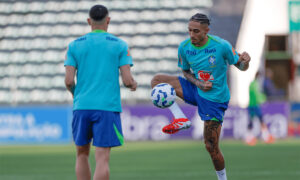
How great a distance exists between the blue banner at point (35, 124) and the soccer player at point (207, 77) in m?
13.8

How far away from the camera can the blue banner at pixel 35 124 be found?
21.2 meters

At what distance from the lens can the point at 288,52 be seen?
29344mm

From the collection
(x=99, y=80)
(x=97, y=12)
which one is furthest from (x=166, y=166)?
(x=97, y=12)

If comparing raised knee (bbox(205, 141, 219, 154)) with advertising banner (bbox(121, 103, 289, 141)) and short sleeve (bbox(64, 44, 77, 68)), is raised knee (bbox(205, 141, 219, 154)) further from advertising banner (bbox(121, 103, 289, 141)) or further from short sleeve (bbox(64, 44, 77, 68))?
advertising banner (bbox(121, 103, 289, 141))

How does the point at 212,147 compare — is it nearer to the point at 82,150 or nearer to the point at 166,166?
the point at 82,150

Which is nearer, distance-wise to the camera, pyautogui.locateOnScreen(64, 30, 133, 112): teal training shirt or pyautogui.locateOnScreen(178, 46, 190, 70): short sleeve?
pyautogui.locateOnScreen(64, 30, 133, 112): teal training shirt

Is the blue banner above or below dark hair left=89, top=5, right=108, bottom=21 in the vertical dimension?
below

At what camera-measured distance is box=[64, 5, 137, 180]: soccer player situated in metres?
5.91

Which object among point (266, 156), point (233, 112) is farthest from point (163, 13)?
point (266, 156)

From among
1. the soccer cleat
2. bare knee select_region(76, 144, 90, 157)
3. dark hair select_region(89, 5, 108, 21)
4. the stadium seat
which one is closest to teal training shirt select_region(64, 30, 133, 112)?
dark hair select_region(89, 5, 108, 21)

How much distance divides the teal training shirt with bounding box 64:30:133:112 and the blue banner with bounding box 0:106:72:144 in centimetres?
1541

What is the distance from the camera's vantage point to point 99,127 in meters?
5.92

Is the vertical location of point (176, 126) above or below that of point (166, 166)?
above

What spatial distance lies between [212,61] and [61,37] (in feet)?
74.7
